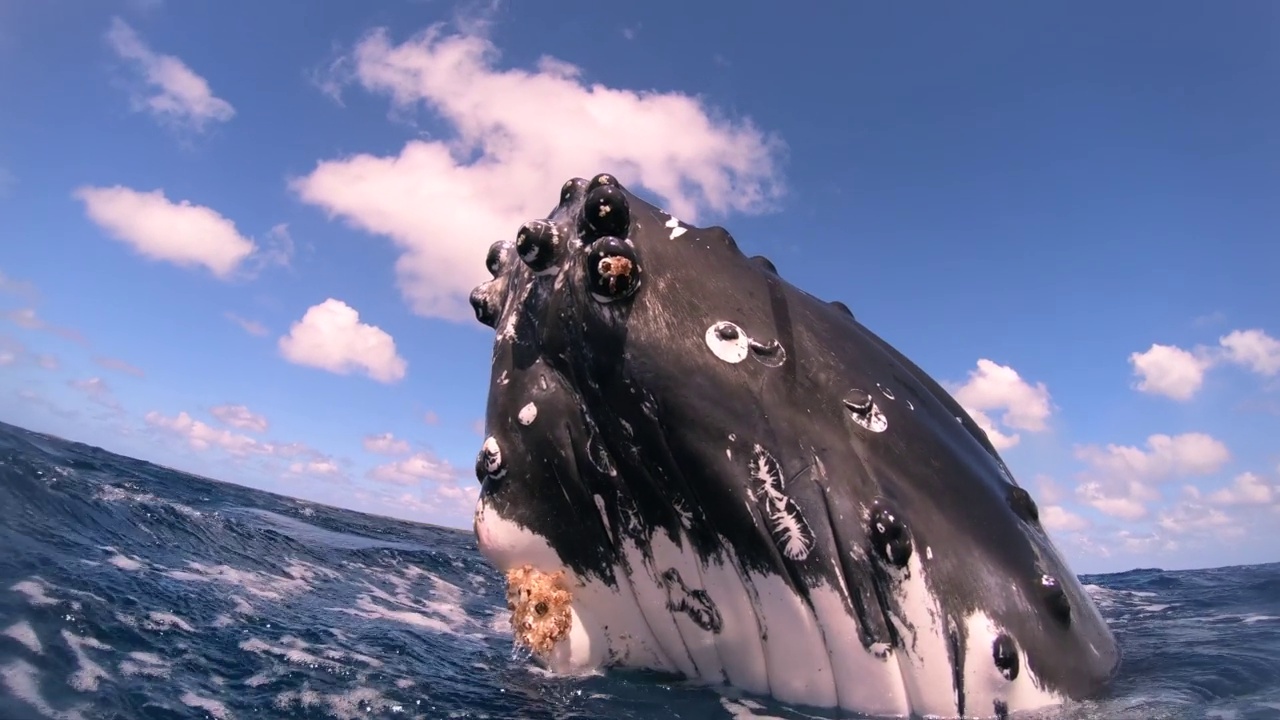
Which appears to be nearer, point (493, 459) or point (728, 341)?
point (728, 341)

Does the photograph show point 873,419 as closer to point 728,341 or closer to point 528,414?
point 728,341

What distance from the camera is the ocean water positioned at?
4020 mm

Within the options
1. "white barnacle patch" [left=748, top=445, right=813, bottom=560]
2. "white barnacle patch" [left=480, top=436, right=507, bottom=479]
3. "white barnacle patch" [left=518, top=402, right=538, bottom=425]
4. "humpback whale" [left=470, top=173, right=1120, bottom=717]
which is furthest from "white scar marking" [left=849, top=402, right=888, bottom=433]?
"white barnacle patch" [left=480, top=436, right=507, bottom=479]

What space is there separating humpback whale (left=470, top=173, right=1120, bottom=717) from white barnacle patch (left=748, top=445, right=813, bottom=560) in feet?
0.03

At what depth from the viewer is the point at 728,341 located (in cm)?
430

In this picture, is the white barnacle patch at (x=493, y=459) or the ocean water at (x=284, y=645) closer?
the ocean water at (x=284, y=645)

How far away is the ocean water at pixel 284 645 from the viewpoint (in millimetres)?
4020

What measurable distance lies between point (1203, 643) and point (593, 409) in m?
6.49

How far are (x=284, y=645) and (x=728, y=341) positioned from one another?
3.71m

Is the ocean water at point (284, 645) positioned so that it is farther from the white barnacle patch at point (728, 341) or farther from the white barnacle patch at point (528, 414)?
the white barnacle patch at point (728, 341)

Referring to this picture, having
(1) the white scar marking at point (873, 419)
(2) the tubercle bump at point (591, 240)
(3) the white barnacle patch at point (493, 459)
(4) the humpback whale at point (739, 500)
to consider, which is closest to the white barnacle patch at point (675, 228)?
(4) the humpback whale at point (739, 500)

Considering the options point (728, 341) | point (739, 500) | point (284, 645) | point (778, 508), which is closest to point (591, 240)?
point (728, 341)

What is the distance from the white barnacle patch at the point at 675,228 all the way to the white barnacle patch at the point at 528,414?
4.29 ft

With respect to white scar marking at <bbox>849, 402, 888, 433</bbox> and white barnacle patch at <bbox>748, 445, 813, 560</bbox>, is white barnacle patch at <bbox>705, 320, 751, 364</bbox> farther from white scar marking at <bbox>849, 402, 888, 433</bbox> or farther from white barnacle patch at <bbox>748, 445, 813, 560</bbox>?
white scar marking at <bbox>849, 402, 888, 433</bbox>
